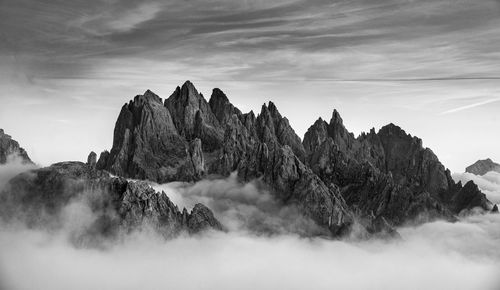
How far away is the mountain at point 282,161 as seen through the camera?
13388 centimetres

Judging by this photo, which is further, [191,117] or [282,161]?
[191,117]

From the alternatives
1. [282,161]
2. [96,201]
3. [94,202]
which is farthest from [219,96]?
[94,202]

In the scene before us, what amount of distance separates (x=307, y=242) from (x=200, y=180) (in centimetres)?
3606

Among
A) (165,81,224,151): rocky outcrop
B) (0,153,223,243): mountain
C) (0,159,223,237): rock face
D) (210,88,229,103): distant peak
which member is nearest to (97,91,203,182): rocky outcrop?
(165,81,224,151): rocky outcrop

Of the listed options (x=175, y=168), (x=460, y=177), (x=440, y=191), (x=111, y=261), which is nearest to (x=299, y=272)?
(x=175, y=168)

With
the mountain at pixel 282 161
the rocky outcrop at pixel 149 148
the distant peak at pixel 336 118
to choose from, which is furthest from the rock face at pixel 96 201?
the distant peak at pixel 336 118

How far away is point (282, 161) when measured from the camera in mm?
136125

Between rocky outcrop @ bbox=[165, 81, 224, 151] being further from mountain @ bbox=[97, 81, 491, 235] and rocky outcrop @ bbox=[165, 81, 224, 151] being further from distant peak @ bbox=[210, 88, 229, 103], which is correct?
distant peak @ bbox=[210, 88, 229, 103]

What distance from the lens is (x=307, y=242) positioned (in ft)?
416

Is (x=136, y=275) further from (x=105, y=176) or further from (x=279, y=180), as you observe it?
(x=279, y=180)

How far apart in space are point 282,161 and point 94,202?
2697 inches

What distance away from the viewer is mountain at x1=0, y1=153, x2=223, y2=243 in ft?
196

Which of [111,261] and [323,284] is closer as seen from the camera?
[111,261]

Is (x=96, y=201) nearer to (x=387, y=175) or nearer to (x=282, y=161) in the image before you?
(x=282, y=161)
